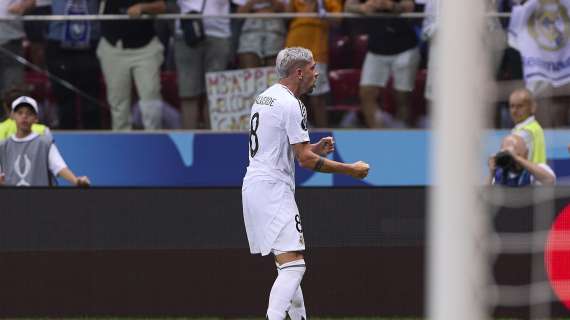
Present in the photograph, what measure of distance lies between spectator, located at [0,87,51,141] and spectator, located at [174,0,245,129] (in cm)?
125

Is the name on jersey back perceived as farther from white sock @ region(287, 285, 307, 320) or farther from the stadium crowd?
the stadium crowd

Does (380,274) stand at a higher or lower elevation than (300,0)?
lower

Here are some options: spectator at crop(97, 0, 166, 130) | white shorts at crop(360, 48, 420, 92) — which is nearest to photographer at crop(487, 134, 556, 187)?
white shorts at crop(360, 48, 420, 92)

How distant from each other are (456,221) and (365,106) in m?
6.63

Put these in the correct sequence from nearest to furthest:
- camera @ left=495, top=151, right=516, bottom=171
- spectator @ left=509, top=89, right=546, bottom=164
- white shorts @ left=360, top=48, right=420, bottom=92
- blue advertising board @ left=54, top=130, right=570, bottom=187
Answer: camera @ left=495, top=151, right=516, bottom=171 < spectator @ left=509, top=89, right=546, bottom=164 < white shorts @ left=360, top=48, right=420, bottom=92 < blue advertising board @ left=54, top=130, right=570, bottom=187

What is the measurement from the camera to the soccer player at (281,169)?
7.12 meters

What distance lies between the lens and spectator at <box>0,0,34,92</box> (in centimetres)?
1046

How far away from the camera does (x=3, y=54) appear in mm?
10477

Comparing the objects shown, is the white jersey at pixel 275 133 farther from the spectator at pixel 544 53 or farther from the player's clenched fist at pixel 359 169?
the spectator at pixel 544 53

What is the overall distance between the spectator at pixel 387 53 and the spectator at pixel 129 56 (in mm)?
1694

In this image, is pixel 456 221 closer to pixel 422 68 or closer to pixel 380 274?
pixel 380 274

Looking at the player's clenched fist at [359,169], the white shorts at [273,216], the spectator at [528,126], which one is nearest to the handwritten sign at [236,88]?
the spectator at [528,126]

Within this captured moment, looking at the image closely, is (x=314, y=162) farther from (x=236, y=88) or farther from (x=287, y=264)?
(x=236, y=88)

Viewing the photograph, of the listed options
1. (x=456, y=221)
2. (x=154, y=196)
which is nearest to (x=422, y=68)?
(x=154, y=196)
